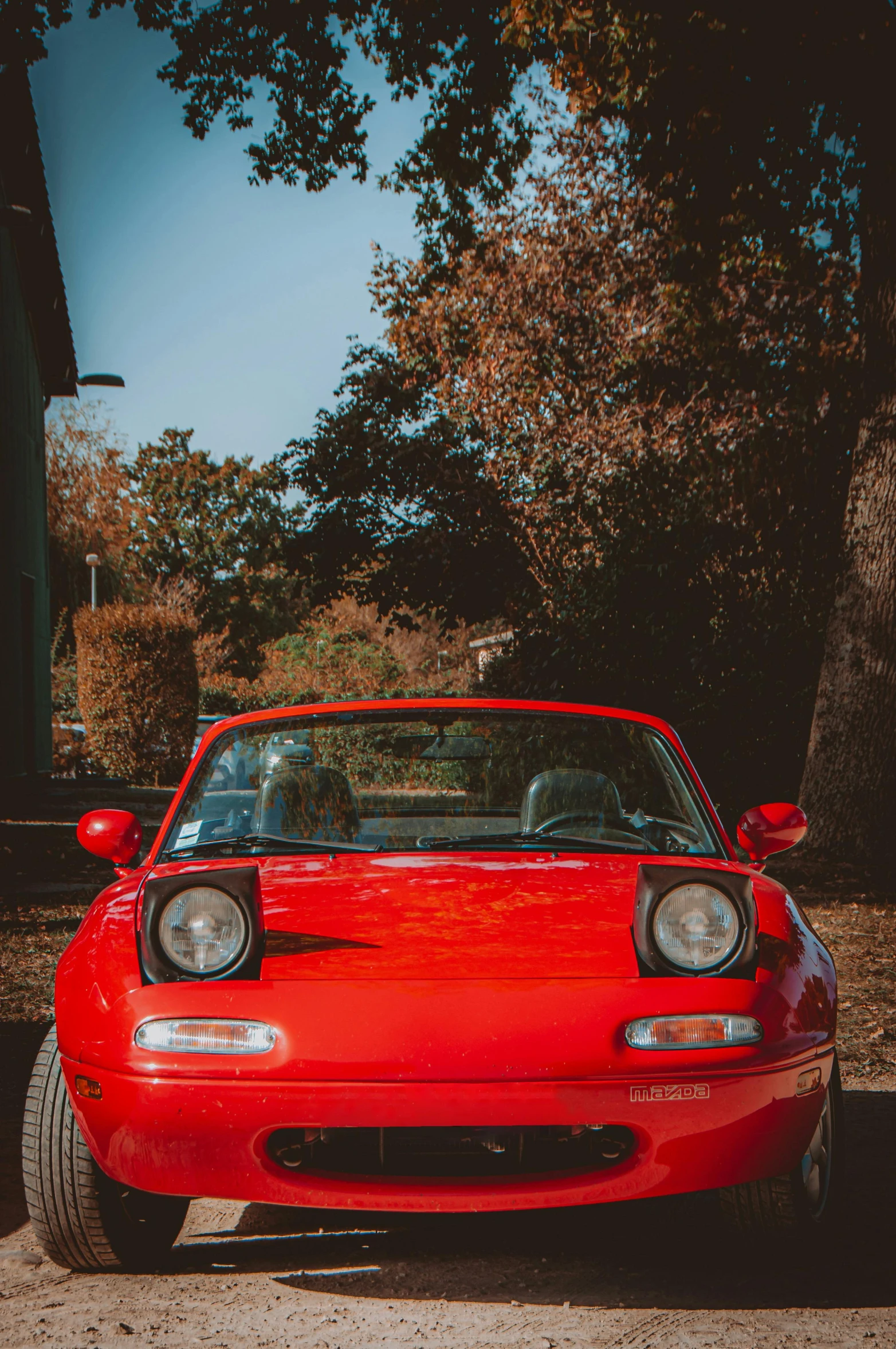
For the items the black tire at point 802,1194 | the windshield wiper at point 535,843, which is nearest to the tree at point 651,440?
the windshield wiper at point 535,843

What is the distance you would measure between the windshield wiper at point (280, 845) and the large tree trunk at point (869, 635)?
7.79 meters

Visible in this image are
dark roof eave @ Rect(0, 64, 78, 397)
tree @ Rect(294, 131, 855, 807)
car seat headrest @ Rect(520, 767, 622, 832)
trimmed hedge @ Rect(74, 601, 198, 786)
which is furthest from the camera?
trimmed hedge @ Rect(74, 601, 198, 786)

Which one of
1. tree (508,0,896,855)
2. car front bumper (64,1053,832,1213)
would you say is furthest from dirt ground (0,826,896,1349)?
tree (508,0,896,855)

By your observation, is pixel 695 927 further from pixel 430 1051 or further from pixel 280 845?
pixel 280 845

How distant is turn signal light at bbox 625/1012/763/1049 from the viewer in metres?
2.38

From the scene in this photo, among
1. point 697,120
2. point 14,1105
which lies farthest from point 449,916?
point 697,120

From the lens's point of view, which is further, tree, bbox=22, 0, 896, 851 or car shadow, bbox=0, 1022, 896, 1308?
tree, bbox=22, 0, 896, 851

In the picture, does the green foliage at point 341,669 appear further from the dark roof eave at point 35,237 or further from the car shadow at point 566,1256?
the car shadow at point 566,1256

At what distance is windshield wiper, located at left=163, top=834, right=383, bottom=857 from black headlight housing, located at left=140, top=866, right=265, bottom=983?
65 centimetres

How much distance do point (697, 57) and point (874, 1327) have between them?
32.0 ft

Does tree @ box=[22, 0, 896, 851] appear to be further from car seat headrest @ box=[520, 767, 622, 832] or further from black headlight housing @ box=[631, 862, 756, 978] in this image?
black headlight housing @ box=[631, 862, 756, 978]

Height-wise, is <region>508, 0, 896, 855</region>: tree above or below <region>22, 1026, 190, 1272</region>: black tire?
above

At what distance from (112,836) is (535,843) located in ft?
4.02

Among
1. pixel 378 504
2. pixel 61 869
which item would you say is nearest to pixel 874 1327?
pixel 61 869
